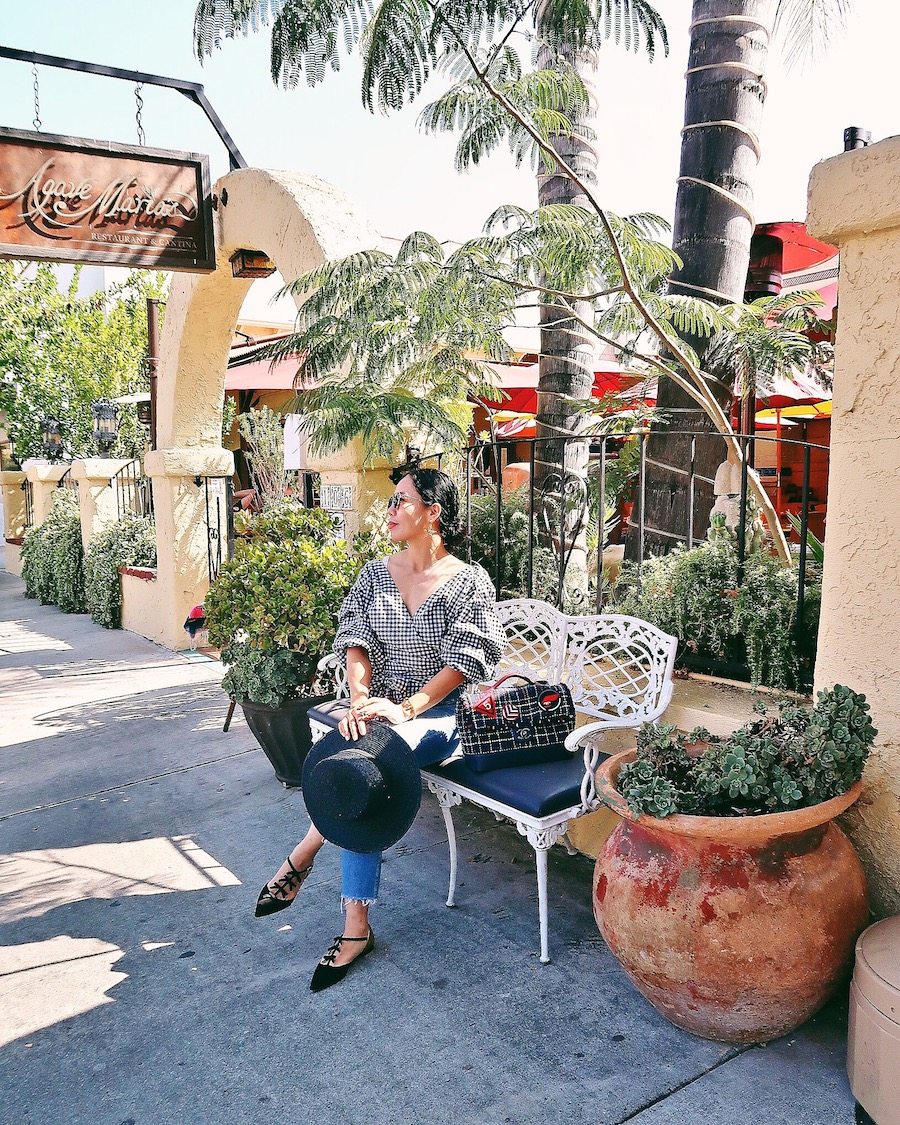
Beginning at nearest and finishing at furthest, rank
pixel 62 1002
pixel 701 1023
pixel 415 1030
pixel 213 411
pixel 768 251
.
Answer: pixel 701 1023 < pixel 415 1030 < pixel 62 1002 < pixel 768 251 < pixel 213 411

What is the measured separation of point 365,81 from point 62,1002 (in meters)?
3.50

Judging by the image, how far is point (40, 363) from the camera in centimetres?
A: 1427

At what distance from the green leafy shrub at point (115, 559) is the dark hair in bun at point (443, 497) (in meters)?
6.22

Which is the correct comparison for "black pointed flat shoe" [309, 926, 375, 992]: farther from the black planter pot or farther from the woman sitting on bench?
the black planter pot

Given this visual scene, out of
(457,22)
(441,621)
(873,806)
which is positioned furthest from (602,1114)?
(457,22)

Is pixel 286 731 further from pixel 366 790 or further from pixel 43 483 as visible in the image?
pixel 43 483

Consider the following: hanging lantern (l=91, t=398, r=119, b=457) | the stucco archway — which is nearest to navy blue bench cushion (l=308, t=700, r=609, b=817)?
the stucco archway

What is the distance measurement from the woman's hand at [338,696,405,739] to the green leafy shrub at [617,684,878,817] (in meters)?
0.93

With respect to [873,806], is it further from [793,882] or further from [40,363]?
[40,363]

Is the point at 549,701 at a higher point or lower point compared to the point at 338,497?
lower

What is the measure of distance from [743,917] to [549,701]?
1076 millimetres

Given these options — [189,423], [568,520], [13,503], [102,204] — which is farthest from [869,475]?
[13,503]

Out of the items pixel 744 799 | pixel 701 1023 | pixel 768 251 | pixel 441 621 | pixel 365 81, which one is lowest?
pixel 701 1023

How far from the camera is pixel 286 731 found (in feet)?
14.6
